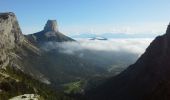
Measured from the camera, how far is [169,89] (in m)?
119

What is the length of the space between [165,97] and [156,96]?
30.2 ft

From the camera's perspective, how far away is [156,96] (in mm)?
123125

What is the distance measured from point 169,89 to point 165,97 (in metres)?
5.70

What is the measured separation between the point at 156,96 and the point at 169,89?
584cm

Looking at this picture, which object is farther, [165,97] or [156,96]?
[156,96]

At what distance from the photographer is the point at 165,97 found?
374 ft
